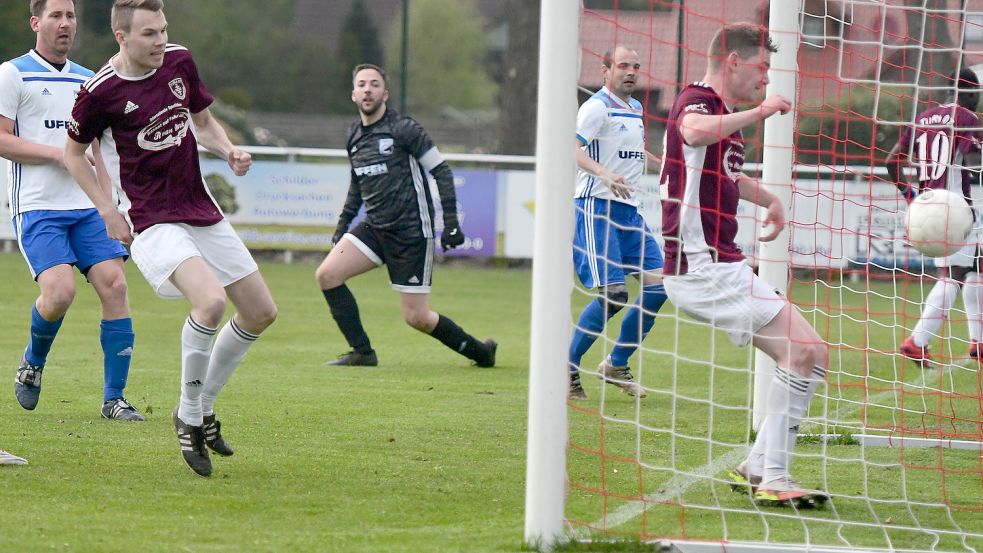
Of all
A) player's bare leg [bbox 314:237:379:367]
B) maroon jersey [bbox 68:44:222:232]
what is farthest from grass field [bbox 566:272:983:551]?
player's bare leg [bbox 314:237:379:367]

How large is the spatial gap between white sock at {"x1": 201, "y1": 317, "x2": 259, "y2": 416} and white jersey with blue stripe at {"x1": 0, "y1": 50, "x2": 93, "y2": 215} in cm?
167

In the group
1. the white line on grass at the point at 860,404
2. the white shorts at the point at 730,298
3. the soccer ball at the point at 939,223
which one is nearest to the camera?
the white shorts at the point at 730,298

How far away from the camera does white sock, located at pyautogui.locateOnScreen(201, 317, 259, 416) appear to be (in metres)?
5.45

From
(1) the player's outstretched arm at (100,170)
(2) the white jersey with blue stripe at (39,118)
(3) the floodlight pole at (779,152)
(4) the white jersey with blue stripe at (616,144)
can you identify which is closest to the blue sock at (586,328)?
(4) the white jersey with blue stripe at (616,144)

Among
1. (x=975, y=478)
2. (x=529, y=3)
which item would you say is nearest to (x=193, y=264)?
(x=975, y=478)

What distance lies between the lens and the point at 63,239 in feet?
21.8

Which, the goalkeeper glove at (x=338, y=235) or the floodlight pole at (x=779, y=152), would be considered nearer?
the floodlight pole at (x=779, y=152)

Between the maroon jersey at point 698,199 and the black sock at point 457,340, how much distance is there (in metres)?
4.06

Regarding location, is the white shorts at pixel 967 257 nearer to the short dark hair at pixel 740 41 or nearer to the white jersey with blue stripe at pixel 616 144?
the white jersey with blue stripe at pixel 616 144

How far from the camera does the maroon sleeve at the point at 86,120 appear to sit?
203 inches

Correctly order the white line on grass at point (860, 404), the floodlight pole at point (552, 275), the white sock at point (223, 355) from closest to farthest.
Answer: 1. the floodlight pole at point (552, 275)
2. the white sock at point (223, 355)
3. the white line on grass at point (860, 404)

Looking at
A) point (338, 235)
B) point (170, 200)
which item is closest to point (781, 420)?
point (170, 200)

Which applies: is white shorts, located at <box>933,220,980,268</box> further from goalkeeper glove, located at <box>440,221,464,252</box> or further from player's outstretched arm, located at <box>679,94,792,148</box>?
player's outstretched arm, located at <box>679,94,792,148</box>

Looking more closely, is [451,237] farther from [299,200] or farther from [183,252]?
[299,200]
